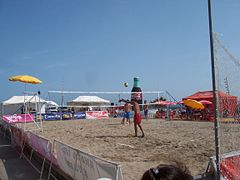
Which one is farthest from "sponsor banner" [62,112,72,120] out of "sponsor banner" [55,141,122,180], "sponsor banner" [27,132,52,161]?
"sponsor banner" [55,141,122,180]

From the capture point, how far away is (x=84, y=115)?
2600 cm

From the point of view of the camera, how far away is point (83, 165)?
439 centimetres

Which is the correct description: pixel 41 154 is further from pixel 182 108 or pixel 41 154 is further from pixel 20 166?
pixel 182 108

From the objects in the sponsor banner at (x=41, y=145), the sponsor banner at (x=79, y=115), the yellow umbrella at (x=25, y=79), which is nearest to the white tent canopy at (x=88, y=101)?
the sponsor banner at (x=79, y=115)

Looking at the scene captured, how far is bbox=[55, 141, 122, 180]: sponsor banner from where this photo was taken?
11.1 feet

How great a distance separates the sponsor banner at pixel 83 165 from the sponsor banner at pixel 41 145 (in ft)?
2.29

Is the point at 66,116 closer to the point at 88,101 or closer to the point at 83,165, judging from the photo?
the point at 88,101

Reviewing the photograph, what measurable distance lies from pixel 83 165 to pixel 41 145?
10.9 ft

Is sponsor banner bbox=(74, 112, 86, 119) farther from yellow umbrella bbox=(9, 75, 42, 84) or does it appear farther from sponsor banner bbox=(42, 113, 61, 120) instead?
yellow umbrella bbox=(9, 75, 42, 84)

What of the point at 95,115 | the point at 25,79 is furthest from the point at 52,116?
the point at 25,79

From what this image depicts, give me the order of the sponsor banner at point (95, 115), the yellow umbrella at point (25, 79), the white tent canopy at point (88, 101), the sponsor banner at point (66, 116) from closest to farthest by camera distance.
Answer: the yellow umbrella at point (25, 79), the sponsor banner at point (66, 116), the sponsor banner at point (95, 115), the white tent canopy at point (88, 101)

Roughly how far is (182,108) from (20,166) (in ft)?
69.1

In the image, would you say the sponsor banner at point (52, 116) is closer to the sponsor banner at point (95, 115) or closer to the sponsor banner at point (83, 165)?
the sponsor banner at point (95, 115)

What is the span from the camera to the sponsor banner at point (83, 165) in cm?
340
